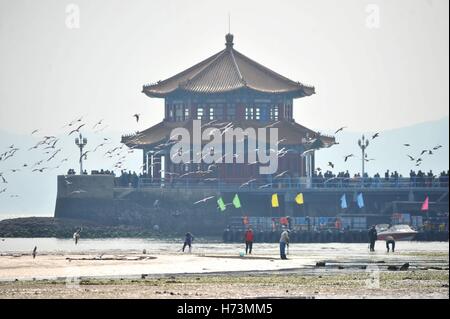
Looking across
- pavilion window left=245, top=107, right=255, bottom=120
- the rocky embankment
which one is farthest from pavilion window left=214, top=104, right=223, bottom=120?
the rocky embankment

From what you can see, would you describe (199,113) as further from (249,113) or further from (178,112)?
(249,113)

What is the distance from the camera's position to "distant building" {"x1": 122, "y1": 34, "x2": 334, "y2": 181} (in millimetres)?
135500

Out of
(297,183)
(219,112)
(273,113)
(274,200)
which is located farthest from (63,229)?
(273,113)

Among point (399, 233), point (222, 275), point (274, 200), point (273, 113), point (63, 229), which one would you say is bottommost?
point (222, 275)

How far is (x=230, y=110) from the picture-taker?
139375 mm

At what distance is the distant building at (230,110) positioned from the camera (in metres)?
136

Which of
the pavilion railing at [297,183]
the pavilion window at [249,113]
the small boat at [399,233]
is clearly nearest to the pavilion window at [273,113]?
the pavilion window at [249,113]

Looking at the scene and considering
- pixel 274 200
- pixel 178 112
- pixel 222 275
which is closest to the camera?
pixel 222 275

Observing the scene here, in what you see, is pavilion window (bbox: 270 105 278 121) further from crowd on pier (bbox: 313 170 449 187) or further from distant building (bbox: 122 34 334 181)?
crowd on pier (bbox: 313 170 449 187)

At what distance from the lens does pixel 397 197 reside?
121 m

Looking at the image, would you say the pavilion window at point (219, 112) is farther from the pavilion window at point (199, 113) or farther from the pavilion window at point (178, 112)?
the pavilion window at point (178, 112)

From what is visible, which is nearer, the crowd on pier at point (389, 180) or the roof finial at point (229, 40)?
the crowd on pier at point (389, 180)
